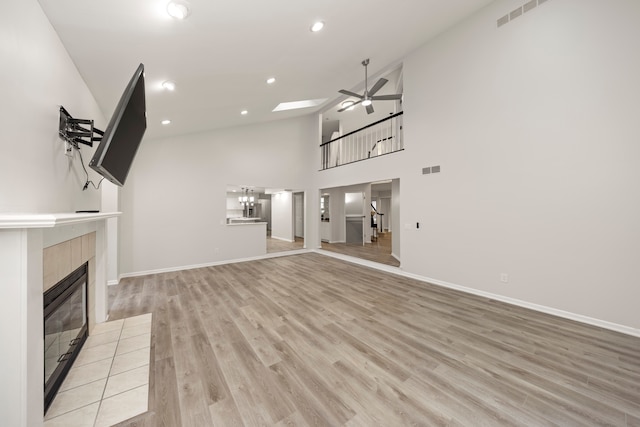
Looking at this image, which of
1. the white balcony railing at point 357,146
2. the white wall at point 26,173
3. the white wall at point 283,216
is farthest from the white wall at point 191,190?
the white wall at point 26,173

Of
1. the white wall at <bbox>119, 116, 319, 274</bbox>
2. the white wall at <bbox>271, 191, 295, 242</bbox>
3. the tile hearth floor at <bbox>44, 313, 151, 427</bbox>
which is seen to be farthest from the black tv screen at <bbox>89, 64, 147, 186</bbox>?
the white wall at <bbox>271, 191, 295, 242</bbox>

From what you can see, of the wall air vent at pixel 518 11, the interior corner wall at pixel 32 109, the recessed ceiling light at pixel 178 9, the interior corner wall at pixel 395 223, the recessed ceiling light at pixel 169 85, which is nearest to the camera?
the interior corner wall at pixel 32 109

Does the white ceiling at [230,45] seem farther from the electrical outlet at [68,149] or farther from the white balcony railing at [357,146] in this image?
the white balcony railing at [357,146]

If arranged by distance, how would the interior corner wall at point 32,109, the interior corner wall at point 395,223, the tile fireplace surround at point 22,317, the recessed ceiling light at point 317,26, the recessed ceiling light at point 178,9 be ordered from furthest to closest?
1. the interior corner wall at point 395,223
2. the recessed ceiling light at point 317,26
3. the recessed ceiling light at point 178,9
4. the interior corner wall at point 32,109
5. the tile fireplace surround at point 22,317

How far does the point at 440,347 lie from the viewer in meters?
2.21

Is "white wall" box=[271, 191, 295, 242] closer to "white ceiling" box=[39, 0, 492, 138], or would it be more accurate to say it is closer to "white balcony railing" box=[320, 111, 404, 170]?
"white balcony railing" box=[320, 111, 404, 170]

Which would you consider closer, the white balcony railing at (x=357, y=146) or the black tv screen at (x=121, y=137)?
the black tv screen at (x=121, y=137)

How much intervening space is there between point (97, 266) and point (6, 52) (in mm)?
2468

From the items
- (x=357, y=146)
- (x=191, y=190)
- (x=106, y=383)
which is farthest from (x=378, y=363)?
(x=357, y=146)

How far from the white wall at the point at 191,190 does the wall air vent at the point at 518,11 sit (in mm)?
5282

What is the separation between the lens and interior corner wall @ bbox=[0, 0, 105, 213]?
1190mm

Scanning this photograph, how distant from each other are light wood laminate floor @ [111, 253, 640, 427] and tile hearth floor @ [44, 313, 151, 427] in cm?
11

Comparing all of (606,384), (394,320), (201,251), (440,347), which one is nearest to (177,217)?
(201,251)

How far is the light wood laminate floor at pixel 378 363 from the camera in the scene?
4.88 feet
